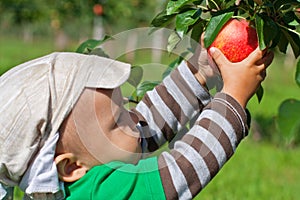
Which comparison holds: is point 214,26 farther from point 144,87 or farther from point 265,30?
point 144,87

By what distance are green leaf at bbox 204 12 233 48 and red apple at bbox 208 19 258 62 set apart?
0.02 metres

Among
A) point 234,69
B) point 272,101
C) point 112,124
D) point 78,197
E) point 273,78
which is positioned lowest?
point 273,78

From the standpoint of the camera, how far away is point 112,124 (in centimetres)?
138

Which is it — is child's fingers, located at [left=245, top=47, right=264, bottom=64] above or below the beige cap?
above

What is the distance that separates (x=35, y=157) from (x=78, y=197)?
0.42 ft

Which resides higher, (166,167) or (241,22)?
(241,22)

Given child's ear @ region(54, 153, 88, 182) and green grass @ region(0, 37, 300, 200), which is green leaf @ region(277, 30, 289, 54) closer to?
green grass @ region(0, 37, 300, 200)

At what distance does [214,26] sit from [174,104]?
30 centimetres

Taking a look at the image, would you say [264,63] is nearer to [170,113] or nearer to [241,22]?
[241,22]

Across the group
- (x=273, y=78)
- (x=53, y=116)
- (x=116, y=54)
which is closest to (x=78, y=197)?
(x=53, y=116)

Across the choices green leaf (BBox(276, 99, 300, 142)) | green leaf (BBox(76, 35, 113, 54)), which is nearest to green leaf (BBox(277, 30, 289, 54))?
green leaf (BBox(276, 99, 300, 142))

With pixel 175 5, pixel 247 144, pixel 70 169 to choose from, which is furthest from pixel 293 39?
pixel 247 144

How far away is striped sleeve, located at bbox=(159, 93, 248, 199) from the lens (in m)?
1.33

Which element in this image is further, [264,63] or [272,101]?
[272,101]
